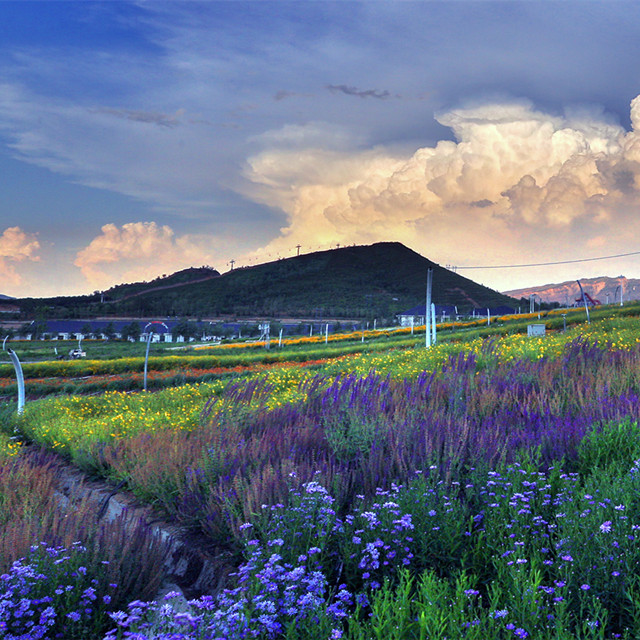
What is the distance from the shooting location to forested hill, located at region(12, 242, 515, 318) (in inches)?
3912

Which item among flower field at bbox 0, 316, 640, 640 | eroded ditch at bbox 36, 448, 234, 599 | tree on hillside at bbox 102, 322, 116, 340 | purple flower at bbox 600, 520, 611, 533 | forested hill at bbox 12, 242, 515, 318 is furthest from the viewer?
forested hill at bbox 12, 242, 515, 318

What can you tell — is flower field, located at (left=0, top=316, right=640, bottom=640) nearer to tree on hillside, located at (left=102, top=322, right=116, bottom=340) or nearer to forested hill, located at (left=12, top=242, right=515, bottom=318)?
tree on hillside, located at (left=102, top=322, right=116, bottom=340)

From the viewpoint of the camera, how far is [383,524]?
2955 millimetres

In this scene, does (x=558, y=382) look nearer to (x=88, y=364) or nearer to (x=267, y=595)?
(x=267, y=595)

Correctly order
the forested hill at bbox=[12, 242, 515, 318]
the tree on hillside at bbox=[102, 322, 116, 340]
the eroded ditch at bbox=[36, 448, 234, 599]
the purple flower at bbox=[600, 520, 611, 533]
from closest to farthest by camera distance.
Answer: the purple flower at bbox=[600, 520, 611, 533]
the eroded ditch at bbox=[36, 448, 234, 599]
the tree on hillside at bbox=[102, 322, 116, 340]
the forested hill at bbox=[12, 242, 515, 318]

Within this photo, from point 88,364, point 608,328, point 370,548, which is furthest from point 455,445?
point 88,364

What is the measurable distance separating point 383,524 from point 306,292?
119 metres

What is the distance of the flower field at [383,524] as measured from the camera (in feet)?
7.14

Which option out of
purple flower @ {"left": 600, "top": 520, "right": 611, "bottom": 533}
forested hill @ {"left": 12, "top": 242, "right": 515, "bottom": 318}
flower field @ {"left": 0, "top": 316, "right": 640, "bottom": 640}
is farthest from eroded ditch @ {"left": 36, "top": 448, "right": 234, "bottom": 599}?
forested hill @ {"left": 12, "top": 242, "right": 515, "bottom": 318}

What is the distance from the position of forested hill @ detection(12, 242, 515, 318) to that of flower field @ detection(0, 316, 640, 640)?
7560 cm

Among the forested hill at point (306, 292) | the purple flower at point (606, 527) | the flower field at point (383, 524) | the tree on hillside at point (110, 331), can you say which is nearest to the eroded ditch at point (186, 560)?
the flower field at point (383, 524)

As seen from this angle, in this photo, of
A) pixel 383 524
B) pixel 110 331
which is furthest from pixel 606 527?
pixel 110 331

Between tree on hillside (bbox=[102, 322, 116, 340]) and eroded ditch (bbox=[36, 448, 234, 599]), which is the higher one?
tree on hillside (bbox=[102, 322, 116, 340])

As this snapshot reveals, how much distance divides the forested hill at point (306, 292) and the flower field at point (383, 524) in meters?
75.6
